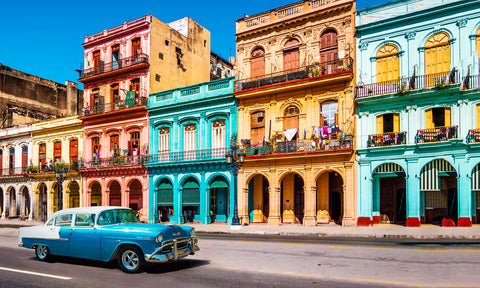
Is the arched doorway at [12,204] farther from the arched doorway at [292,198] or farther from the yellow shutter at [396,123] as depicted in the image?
the yellow shutter at [396,123]

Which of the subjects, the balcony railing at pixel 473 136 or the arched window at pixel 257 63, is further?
the arched window at pixel 257 63

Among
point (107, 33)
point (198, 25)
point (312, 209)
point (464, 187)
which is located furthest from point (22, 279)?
point (198, 25)

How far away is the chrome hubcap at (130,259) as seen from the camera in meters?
9.74

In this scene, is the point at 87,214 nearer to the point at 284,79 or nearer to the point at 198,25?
the point at 284,79

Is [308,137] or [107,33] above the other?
[107,33]

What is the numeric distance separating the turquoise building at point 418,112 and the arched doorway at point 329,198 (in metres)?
2.23

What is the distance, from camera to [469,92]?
21156 millimetres

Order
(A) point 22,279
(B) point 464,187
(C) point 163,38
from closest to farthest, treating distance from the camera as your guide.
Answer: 1. (A) point 22,279
2. (B) point 464,187
3. (C) point 163,38

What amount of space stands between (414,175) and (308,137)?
6426 millimetres

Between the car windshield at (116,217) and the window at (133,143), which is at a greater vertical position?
the window at (133,143)

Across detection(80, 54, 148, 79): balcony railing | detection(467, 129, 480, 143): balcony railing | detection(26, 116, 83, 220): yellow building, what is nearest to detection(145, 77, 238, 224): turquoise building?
detection(80, 54, 148, 79): balcony railing

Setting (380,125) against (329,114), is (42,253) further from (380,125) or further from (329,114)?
(380,125)

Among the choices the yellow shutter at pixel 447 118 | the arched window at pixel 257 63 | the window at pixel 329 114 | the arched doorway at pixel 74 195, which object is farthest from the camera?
the arched doorway at pixel 74 195

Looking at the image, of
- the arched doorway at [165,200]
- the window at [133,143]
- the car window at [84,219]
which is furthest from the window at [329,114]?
the car window at [84,219]
